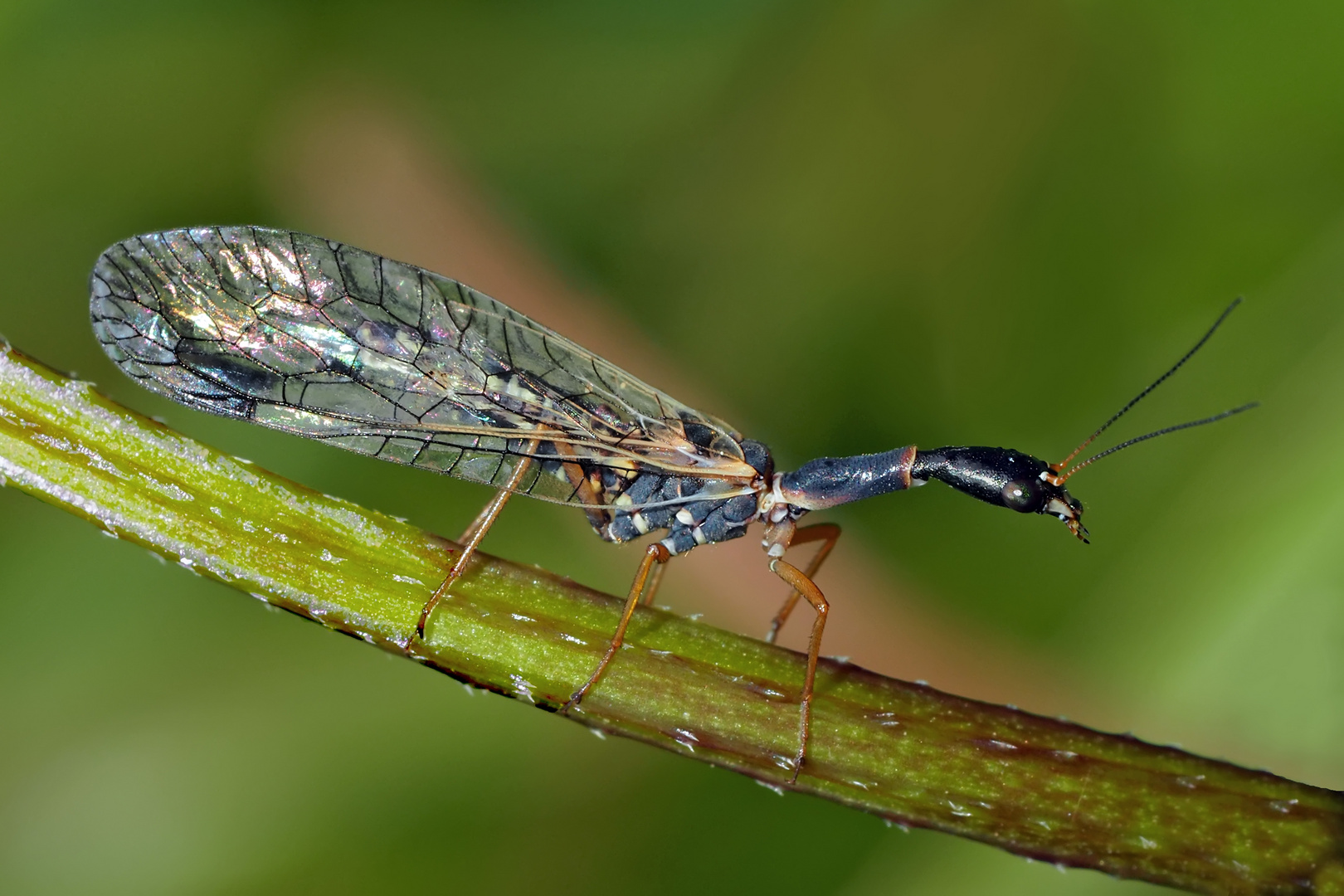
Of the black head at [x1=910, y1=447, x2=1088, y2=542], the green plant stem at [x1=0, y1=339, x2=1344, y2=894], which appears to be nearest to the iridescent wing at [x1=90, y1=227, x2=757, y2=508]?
the black head at [x1=910, y1=447, x2=1088, y2=542]

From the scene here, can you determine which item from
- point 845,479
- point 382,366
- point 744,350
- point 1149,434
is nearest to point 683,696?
point 845,479

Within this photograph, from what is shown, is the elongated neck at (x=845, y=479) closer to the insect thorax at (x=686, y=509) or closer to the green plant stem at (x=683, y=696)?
the insect thorax at (x=686, y=509)

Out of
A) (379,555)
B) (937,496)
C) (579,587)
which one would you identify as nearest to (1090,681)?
(937,496)

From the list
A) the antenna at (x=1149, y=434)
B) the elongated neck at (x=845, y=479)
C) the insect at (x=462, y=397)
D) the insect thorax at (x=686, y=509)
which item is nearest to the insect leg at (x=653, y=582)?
the insect at (x=462, y=397)

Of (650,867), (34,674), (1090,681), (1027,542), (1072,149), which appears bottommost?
(34,674)

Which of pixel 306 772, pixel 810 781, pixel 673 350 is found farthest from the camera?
pixel 673 350

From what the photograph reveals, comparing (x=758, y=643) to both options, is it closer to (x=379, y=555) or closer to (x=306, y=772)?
(x=379, y=555)

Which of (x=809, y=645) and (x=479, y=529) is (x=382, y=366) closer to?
(x=479, y=529)
